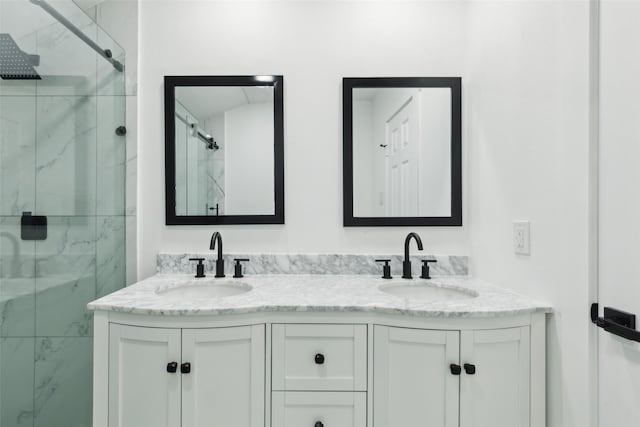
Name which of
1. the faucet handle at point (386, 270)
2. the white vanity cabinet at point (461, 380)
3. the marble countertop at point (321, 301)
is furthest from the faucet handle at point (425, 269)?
the white vanity cabinet at point (461, 380)

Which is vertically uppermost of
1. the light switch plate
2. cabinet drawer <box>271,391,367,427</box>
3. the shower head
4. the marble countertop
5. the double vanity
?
the shower head

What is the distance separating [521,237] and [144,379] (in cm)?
141

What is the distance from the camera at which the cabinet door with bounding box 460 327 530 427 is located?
1095mm

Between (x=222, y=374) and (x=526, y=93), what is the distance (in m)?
1.44

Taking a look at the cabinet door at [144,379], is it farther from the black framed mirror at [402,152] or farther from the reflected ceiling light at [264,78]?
the reflected ceiling light at [264,78]

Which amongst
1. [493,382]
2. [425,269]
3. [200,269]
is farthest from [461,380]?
[200,269]

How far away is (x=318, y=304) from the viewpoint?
117 centimetres

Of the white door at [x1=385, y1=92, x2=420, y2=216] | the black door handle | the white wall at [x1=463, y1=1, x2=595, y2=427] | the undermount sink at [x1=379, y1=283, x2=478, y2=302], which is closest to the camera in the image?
the black door handle

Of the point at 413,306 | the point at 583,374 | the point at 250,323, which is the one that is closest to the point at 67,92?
the point at 250,323

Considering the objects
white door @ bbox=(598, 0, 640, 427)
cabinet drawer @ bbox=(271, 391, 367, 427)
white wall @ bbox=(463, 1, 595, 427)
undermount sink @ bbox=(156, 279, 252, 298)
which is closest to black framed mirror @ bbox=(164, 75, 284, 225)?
undermount sink @ bbox=(156, 279, 252, 298)

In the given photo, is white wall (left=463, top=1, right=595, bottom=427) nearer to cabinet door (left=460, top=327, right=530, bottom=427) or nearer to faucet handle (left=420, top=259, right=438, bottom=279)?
cabinet door (left=460, top=327, right=530, bottom=427)

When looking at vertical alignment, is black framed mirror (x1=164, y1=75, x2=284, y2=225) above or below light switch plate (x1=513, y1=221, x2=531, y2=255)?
above

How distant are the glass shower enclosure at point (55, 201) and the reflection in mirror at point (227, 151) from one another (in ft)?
1.08

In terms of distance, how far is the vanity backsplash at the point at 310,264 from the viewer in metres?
1.66
